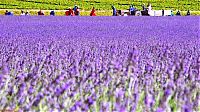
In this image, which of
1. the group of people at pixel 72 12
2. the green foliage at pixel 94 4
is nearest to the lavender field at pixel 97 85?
the group of people at pixel 72 12

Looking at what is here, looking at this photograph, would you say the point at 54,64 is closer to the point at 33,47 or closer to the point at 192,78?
the point at 192,78

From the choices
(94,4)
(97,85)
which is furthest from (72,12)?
(97,85)

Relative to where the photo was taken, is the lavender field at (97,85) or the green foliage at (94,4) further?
the green foliage at (94,4)

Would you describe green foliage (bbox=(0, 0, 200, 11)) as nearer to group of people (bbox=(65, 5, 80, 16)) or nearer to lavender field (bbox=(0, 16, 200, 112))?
group of people (bbox=(65, 5, 80, 16))

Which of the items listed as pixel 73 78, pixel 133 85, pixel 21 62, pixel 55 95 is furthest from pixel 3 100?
pixel 21 62

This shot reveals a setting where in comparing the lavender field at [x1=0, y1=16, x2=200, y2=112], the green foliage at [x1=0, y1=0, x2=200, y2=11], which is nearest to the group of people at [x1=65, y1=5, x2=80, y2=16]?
the green foliage at [x1=0, y1=0, x2=200, y2=11]

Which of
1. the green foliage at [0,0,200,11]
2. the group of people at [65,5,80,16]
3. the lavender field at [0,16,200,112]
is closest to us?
the lavender field at [0,16,200,112]

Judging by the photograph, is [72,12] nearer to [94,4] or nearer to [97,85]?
[94,4]

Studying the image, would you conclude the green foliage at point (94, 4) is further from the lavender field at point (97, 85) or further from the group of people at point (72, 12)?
the lavender field at point (97, 85)

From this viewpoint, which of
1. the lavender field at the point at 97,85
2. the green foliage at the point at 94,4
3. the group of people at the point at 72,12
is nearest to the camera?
the lavender field at the point at 97,85

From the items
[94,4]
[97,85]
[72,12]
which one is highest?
[97,85]

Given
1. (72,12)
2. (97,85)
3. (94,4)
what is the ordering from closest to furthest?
(97,85), (72,12), (94,4)

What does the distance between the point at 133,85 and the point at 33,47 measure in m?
2.49

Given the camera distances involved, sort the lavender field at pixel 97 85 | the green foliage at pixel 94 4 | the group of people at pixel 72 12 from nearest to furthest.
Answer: the lavender field at pixel 97 85 → the group of people at pixel 72 12 → the green foliage at pixel 94 4
